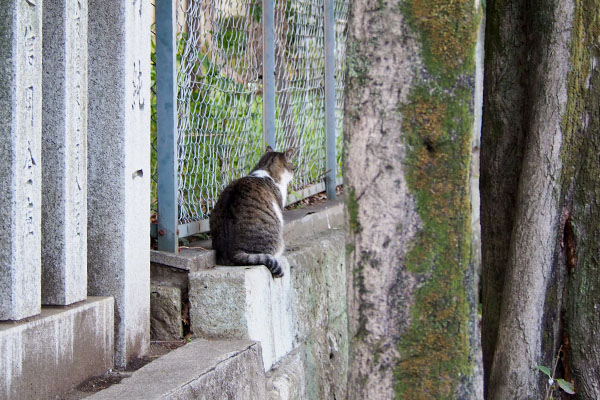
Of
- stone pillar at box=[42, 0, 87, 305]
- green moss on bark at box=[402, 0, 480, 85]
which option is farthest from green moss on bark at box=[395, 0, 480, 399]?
stone pillar at box=[42, 0, 87, 305]

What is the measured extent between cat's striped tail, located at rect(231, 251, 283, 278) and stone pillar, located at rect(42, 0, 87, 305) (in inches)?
56.4

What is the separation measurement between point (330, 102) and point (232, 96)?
2.40 metres

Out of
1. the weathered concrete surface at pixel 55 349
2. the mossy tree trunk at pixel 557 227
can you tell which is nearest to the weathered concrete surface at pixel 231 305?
the weathered concrete surface at pixel 55 349

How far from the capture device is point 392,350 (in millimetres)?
2885

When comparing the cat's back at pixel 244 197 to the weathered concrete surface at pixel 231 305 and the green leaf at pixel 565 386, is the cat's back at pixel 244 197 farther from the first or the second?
the green leaf at pixel 565 386

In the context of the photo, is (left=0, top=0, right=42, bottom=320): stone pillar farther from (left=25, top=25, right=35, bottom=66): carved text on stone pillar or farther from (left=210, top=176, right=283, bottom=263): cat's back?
(left=210, top=176, right=283, bottom=263): cat's back

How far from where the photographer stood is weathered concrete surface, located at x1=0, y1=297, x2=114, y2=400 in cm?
322

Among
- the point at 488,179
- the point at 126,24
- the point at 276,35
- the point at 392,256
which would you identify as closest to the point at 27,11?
the point at 126,24

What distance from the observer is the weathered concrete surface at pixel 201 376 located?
137 inches

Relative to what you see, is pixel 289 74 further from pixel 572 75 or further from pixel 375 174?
pixel 375 174

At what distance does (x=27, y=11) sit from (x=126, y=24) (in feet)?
3.02

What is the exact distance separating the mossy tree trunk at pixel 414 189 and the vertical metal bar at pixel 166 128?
2.21 metres

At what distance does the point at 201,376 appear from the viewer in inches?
147

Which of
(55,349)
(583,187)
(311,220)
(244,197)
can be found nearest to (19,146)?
(55,349)
